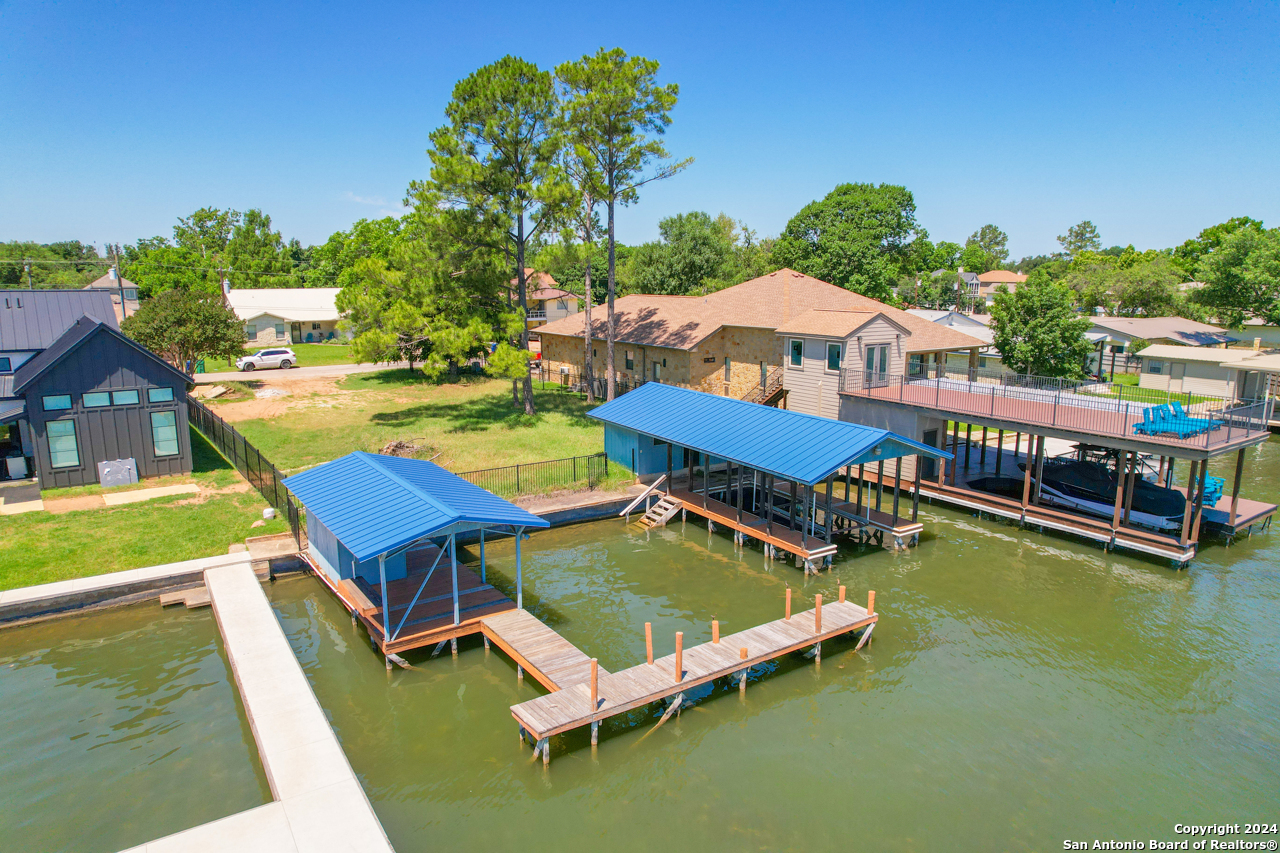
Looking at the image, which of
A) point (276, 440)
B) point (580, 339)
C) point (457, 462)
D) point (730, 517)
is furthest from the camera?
point (580, 339)

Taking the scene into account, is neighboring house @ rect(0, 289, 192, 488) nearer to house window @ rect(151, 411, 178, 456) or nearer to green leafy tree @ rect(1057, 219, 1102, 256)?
house window @ rect(151, 411, 178, 456)

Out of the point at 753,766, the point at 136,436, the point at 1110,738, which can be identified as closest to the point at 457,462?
the point at 136,436

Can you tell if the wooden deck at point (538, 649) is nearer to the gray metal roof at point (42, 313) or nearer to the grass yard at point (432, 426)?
the grass yard at point (432, 426)

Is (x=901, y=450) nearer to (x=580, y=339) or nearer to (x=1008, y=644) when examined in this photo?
(x=1008, y=644)

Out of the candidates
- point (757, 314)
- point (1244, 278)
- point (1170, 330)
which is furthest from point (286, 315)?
point (1244, 278)

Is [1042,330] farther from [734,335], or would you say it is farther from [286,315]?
[286,315]

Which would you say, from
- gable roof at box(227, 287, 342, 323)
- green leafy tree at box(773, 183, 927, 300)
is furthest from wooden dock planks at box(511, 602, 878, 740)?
gable roof at box(227, 287, 342, 323)
